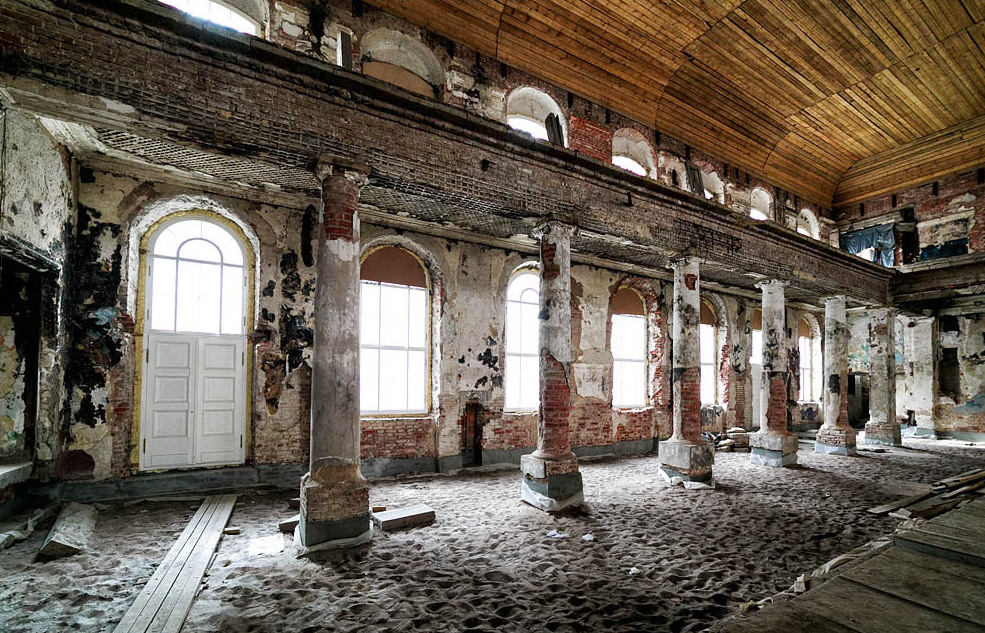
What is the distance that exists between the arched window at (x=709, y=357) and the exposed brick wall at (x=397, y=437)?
877cm

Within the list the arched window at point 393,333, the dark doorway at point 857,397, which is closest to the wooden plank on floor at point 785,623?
the arched window at point 393,333

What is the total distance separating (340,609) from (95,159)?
21.5 ft

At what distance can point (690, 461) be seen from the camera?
7531 mm

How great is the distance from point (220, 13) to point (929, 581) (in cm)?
861

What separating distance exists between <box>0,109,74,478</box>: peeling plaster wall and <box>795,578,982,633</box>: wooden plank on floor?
6994 mm

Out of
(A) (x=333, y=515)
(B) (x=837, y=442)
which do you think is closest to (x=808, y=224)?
(B) (x=837, y=442)

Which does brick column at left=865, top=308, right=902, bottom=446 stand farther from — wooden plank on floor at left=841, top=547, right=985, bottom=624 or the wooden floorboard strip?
the wooden floorboard strip

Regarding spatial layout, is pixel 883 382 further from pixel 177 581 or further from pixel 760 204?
pixel 177 581

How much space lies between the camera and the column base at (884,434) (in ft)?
40.5

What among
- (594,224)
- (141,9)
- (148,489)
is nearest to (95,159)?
(141,9)

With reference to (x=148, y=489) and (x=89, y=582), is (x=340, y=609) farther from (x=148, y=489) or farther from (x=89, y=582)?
(x=148, y=489)

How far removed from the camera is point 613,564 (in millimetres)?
4434

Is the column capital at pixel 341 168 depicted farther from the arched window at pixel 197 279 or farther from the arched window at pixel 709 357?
the arched window at pixel 709 357

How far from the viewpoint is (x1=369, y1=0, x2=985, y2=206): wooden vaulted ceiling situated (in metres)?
6.96
